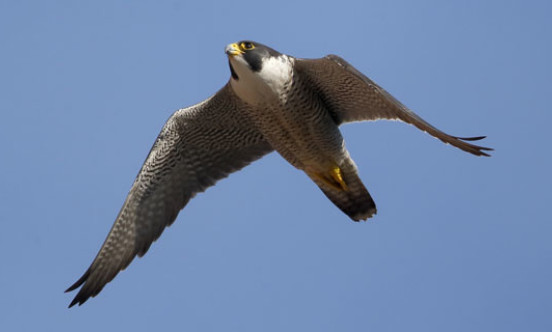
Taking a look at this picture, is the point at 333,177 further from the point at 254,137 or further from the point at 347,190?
the point at 254,137

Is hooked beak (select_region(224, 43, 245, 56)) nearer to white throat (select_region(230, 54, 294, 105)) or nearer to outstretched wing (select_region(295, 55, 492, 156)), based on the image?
white throat (select_region(230, 54, 294, 105))

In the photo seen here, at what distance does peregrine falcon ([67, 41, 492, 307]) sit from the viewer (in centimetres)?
835

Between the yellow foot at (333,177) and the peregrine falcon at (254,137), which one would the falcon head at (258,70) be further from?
the yellow foot at (333,177)

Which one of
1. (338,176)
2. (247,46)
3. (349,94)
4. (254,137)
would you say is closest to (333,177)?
(338,176)

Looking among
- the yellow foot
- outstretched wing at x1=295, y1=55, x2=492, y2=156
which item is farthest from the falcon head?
the yellow foot

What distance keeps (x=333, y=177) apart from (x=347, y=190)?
256mm

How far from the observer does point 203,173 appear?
32.3 ft

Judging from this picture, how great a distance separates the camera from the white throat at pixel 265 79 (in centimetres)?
827

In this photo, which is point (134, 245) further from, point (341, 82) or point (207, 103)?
point (341, 82)

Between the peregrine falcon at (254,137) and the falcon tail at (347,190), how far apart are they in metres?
0.01

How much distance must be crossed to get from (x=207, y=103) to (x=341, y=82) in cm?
163

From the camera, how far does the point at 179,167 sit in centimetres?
980

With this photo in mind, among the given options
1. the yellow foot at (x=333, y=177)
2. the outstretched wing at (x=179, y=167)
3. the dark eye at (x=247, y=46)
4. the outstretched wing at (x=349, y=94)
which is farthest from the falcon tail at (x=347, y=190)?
the dark eye at (x=247, y=46)

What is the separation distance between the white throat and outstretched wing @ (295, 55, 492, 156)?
204 mm
